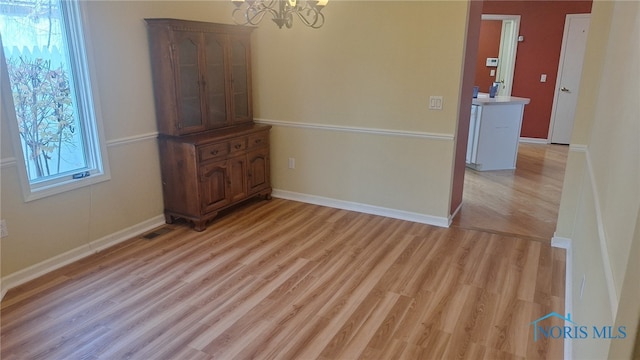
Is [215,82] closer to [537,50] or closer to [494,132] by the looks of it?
[494,132]

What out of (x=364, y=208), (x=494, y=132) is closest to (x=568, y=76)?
(x=494, y=132)

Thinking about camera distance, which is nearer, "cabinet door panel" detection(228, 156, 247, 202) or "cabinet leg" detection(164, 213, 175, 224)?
"cabinet leg" detection(164, 213, 175, 224)

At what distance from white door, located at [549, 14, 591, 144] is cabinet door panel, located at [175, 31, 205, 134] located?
6157mm

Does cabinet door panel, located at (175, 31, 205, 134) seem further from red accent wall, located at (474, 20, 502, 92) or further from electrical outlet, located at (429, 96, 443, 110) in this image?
red accent wall, located at (474, 20, 502, 92)

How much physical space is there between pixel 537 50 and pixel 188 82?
6354 millimetres

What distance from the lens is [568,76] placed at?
732 cm

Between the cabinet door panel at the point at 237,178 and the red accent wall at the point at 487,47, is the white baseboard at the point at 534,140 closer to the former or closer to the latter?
the red accent wall at the point at 487,47

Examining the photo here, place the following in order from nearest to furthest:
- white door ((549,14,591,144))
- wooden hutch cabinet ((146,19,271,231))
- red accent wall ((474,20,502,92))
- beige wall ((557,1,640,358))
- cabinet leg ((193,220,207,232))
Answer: beige wall ((557,1,640,358)), wooden hutch cabinet ((146,19,271,231)), cabinet leg ((193,220,207,232)), white door ((549,14,591,144)), red accent wall ((474,20,502,92))

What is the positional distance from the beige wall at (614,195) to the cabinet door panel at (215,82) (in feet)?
10.1

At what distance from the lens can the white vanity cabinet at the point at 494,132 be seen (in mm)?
5730

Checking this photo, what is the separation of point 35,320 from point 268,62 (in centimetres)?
306

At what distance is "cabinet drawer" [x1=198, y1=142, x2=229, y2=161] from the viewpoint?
12.2ft

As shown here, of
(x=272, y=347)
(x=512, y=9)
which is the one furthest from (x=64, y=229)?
(x=512, y=9)

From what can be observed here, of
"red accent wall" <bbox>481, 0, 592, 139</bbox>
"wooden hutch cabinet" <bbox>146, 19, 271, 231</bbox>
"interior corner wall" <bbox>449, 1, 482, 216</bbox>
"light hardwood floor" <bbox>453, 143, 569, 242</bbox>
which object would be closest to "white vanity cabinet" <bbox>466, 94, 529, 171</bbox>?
"light hardwood floor" <bbox>453, 143, 569, 242</bbox>
